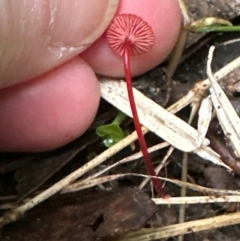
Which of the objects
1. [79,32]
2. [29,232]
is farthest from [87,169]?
[79,32]

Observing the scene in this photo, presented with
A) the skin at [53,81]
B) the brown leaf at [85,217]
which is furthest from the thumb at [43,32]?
the brown leaf at [85,217]

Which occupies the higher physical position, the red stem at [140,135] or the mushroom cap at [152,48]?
the mushroom cap at [152,48]

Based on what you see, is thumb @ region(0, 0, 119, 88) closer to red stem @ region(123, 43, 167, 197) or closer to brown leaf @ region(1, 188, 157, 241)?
red stem @ region(123, 43, 167, 197)

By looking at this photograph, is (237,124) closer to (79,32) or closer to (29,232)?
(79,32)

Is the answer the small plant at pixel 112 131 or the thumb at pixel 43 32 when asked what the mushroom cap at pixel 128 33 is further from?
the small plant at pixel 112 131

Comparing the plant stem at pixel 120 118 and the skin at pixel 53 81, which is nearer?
the skin at pixel 53 81

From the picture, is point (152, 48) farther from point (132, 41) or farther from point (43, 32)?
point (43, 32)

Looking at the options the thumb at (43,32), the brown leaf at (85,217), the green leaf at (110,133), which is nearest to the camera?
the thumb at (43,32)

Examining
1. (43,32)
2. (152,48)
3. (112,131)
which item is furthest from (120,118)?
(43,32)
